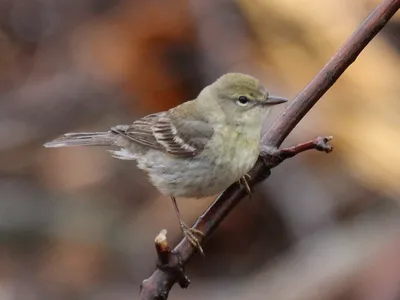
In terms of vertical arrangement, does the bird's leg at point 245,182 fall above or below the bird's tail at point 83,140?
below

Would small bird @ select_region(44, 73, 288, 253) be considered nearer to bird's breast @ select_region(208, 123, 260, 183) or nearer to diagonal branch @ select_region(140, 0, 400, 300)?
bird's breast @ select_region(208, 123, 260, 183)

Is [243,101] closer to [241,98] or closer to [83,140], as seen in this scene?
[241,98]

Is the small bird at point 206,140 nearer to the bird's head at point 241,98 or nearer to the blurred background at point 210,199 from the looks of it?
the bird's head at point 241,98

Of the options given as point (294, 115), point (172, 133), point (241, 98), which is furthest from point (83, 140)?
point (294, 115)

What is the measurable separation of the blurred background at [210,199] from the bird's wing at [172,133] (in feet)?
3.84

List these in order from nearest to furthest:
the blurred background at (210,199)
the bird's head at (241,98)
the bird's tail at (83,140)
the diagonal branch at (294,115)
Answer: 1. the diagonal branch at (294,115)
2. the bird's head at (241,98)
3. the bird's tail at (83,140)
4. the blurred background at (210,199)

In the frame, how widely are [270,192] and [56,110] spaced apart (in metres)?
1.66

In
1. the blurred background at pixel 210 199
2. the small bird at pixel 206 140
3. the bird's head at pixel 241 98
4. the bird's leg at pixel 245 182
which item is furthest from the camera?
the blurred background at pixel 210 199

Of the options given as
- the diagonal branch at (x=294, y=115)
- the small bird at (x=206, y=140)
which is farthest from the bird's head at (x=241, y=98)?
the diagonal branch at (x=294, y=115)

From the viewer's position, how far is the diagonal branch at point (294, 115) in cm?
183

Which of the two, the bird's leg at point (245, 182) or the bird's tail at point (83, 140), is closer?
the bird's leg at point (245, 182)


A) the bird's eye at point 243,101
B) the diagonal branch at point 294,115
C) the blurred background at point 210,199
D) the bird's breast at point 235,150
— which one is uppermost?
the blurred background at point 210,199

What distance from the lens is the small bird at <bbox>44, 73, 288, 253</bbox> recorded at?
238 cm

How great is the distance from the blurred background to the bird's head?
1.23 m
